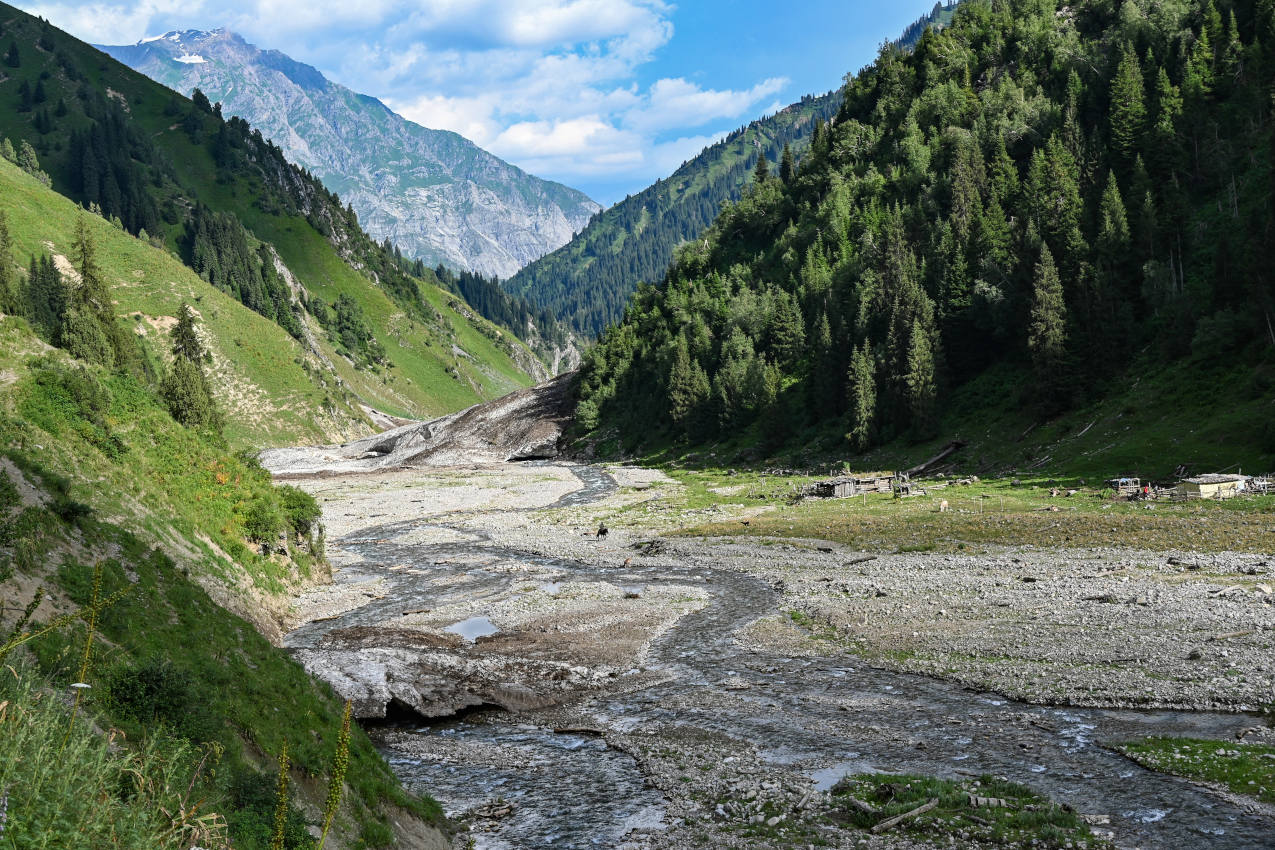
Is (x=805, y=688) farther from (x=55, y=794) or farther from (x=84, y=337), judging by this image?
(x=84, y=337)

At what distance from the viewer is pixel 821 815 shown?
58.4 ft

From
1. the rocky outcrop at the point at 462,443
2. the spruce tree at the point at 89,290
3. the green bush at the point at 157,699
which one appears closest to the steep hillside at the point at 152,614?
the green bush at the point at 157,699

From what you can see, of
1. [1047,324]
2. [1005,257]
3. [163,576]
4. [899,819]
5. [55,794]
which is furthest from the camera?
[1005,257]

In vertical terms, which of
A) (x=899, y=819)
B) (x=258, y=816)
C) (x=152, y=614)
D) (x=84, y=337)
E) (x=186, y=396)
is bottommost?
(x=899, y=819)

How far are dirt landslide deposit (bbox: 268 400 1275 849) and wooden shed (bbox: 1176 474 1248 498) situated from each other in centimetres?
1819

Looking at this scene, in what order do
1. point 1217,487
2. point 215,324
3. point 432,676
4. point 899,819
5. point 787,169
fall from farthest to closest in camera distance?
point 787,169, point 215,324, point 1217,487, point 432,676, point 899,819

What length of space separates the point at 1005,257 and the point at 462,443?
105 metres

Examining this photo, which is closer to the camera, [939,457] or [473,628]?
[473,628]

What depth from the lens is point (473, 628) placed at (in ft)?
120

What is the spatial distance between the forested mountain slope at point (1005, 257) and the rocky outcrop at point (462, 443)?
35.0 feet

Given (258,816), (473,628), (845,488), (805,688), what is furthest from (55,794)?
(845,488)

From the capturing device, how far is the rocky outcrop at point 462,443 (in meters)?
144

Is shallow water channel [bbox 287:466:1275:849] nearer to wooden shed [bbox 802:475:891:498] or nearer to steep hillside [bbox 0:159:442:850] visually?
steep hillside [bbox 0:159:442:850]

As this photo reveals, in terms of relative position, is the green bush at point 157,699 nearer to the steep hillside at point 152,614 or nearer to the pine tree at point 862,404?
the steep hillside at point 152,614
